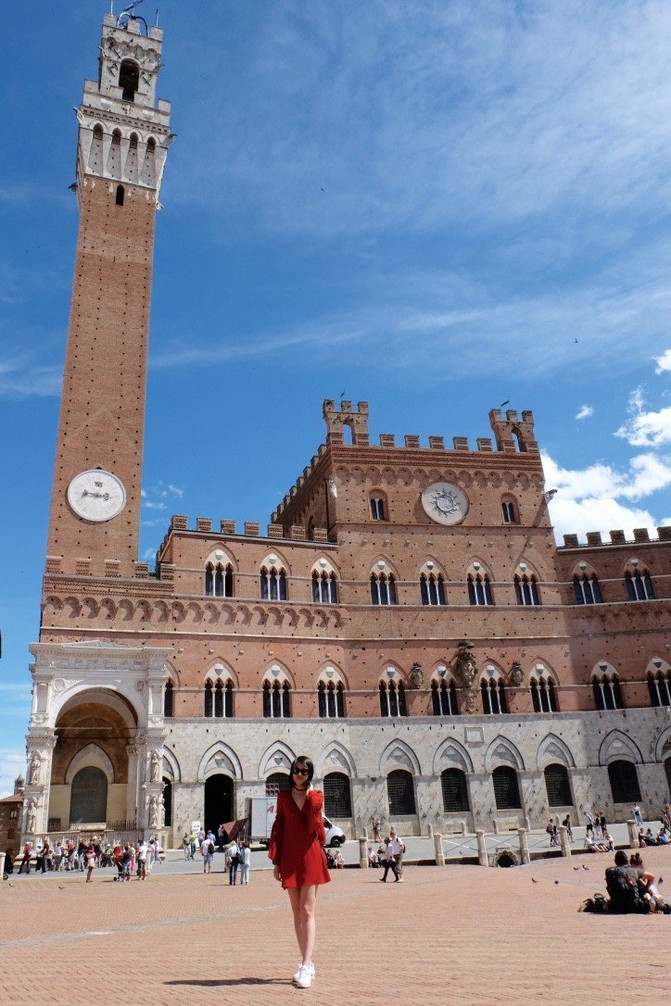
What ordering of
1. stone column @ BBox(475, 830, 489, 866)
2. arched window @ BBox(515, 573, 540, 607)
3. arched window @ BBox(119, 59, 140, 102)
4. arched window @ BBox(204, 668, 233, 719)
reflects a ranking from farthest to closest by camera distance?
arched window @ BBox(119, 59, 140, 102)
arched window @ BBox(515, 573, 540, 607)
arched window @ BBox(204, 668, 233, 719)
stone column @ BBox(475, 830, 489, 866)

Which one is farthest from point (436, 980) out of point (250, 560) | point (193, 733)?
point (250, 560)

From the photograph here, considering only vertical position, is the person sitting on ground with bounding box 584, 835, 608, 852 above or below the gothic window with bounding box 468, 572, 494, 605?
below

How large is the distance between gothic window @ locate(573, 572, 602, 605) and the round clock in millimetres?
6836

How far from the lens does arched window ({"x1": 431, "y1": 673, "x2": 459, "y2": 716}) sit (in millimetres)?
34844

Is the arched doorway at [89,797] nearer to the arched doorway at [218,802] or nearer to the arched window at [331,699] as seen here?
the arched doorway at [218,802]

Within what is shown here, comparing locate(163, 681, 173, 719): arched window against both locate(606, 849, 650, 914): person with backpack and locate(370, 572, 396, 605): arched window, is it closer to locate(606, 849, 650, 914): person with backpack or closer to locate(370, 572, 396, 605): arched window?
locate(370, 572, 396, 605): arched window

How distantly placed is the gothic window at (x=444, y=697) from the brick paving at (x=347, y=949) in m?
18.5

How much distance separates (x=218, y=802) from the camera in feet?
100

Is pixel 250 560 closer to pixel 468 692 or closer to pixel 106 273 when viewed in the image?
pixel 468 692

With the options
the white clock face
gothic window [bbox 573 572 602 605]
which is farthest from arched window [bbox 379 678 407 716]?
the white clock face

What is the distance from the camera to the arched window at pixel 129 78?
42.7m

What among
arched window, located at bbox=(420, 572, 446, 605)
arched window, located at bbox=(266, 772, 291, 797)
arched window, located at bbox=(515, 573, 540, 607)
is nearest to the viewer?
arched window, located at bbox=(266, 772, 291, 797)

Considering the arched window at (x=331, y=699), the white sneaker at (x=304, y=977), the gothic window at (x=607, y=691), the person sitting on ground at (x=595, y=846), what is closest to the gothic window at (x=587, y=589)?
the gothic window at (x=607, y=691)

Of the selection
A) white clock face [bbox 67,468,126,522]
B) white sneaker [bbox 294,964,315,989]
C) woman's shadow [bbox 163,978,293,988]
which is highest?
white clock face [bbox 67,468,126,522]
